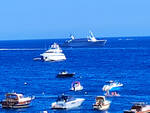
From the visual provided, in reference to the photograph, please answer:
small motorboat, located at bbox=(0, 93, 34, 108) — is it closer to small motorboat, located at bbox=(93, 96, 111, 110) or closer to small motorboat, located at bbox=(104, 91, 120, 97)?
small motorboat, located at bbox=(93, 96, 111, 110)

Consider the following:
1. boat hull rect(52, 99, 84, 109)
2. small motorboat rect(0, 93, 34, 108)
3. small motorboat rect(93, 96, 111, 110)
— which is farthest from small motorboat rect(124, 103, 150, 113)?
small motorboat rect(0, 93, 34, 108)

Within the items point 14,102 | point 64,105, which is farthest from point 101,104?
point 14,102

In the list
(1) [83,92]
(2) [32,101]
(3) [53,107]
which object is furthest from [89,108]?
(1) [83,92]

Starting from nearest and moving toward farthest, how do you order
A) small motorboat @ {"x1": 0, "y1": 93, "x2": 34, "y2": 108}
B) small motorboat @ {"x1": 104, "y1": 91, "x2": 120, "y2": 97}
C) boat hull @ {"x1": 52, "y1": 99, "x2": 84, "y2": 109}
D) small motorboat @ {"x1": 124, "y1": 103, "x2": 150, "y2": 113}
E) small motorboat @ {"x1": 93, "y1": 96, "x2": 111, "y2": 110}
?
1. small motorboat @ {"x1": 124, "y1": 103, "x2": 150, "y2": 113}
2. small motorboat @ {"x1": 93, "y1": 96, "x2": 111, "y2": 110}
3. boat hull @ {"x1": 52, "y1": 99, "x2": 84, "y2": 109}
4. small motorboat @ {"x1": 0, "y1": 93, "x2": 34, "y2": 108}
5. small motorboat @ {"x1": 104, "y1": 91, "x2": 120, "y2": 97}

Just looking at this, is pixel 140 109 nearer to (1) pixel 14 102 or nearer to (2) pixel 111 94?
(1) pixel 14 102

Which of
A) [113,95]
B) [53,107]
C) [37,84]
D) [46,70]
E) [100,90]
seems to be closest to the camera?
[53,107]

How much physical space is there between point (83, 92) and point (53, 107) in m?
21.2

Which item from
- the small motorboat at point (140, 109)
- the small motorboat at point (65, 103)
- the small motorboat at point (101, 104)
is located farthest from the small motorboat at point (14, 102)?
the small motorboat at point (140, 109)

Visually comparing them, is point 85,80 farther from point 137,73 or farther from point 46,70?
point 46,70

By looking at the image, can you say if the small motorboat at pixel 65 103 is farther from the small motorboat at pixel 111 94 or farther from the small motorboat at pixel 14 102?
the small motorboat at pixel 111 94

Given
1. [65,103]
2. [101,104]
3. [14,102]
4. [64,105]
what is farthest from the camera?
[14,102]

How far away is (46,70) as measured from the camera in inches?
6506

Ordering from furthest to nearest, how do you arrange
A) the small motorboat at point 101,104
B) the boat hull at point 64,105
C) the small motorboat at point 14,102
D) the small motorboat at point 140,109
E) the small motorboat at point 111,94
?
the small motorboat at point 111,94
the small motorboat at point 14,102
the boat hull at point 64,105
the small motorboat at point 101,104
the small motorboat at point 140,109

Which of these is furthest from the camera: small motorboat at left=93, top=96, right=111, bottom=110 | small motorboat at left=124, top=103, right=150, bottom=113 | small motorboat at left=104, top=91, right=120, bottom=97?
small motorboat at left=104, top=91, right=120, bottom=97
